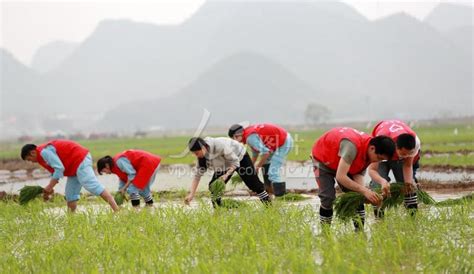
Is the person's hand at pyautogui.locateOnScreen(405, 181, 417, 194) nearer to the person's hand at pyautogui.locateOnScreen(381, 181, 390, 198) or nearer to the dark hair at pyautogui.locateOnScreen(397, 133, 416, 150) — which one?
the person's hand at pyautogui.locateOnScreen(381, 181, 390, 198)

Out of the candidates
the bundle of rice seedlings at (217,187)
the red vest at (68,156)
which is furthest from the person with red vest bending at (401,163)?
the red vest at (68,156)

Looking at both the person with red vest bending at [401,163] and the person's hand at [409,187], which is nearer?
the person with red vest bending at [401,163]

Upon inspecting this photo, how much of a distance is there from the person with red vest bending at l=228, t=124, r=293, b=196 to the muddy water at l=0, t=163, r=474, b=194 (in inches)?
75.4

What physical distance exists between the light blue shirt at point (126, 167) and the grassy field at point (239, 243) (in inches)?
44.7

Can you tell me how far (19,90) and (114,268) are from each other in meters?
209

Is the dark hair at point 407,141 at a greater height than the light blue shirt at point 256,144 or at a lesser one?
greater

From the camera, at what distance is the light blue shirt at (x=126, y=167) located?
258 inches

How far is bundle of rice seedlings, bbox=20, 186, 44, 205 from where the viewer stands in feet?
21.3

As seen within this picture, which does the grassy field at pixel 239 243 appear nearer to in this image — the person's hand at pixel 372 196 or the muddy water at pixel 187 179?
the person's hand at pixel 372 196

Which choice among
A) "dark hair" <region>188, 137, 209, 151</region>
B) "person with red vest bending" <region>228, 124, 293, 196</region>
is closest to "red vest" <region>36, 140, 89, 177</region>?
"dark hair" <region>188, 137, 209, 151</region>

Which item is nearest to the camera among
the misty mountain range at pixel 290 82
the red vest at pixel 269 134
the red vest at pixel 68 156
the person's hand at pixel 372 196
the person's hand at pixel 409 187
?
the person's hand at pixel 372 196

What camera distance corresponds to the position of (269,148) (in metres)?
7.32

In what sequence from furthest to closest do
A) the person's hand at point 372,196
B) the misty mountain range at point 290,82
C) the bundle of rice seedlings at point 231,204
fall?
the misty mountain range at point 290,82 → the bundle of rice seedlings at point 231,204 → the person's hand at point 372,196

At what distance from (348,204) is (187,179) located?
8.34 metres
